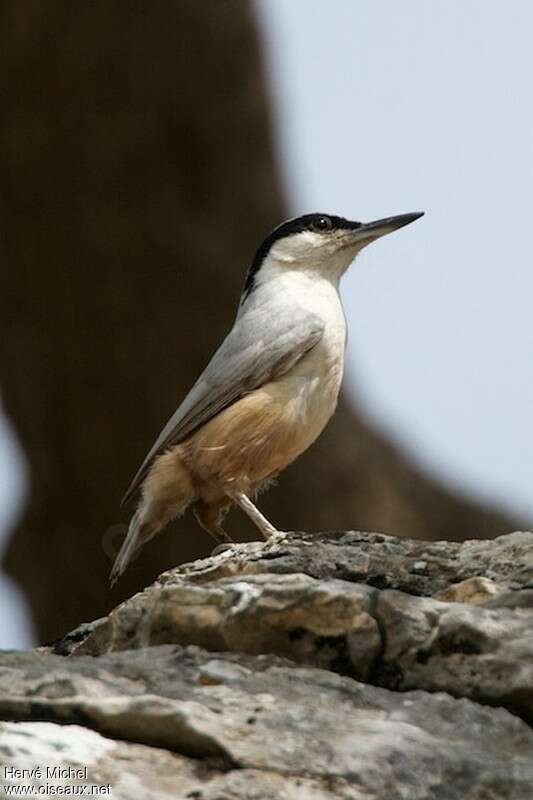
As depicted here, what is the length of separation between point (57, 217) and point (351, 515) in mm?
1986

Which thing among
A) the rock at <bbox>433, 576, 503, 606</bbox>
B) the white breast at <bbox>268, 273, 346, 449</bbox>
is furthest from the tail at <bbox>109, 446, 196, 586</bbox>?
the rock at <bbox>433, 576, 503, 606</bbox>

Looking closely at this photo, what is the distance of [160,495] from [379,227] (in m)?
1.29

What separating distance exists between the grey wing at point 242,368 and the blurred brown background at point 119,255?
7.99ft

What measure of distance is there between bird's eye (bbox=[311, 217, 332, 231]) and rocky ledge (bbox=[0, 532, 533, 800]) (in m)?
2.34

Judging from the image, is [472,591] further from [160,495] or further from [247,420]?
[160,495]

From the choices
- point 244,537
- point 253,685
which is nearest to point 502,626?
point 253,685

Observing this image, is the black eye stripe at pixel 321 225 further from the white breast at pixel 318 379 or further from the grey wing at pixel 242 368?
the grey wing at pixel 242 368

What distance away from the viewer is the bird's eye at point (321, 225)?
6867 millimetres

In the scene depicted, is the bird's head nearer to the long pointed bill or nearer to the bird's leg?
the long pointed bill

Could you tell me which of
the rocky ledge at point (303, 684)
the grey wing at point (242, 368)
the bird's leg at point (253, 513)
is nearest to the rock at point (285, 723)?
the rocky ledge at point (303, 684)

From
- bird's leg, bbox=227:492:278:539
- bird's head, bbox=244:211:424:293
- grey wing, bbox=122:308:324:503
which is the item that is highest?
bird's head, bbox=244:211:424:293

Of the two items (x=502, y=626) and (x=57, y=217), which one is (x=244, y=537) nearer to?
(x=57, y=217)

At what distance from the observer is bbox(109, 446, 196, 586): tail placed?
6.14m

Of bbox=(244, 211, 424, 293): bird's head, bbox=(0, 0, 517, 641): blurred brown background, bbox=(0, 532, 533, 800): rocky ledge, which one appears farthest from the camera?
bbox=(0, 0, 517, 641): blurred brown background
